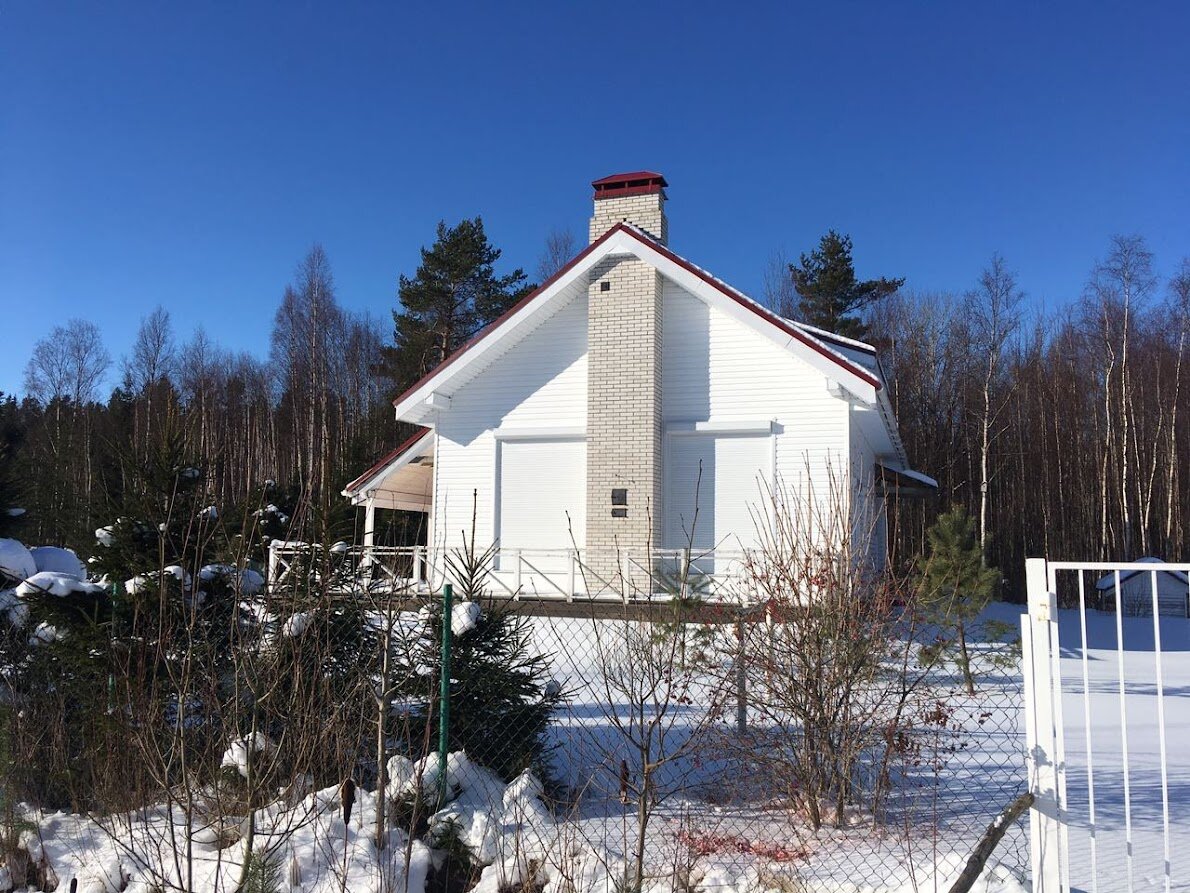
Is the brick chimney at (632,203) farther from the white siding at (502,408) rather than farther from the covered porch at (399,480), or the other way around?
the covered porch at (399,480)

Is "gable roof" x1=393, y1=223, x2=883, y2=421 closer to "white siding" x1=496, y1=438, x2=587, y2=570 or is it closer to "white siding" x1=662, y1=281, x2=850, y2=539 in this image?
"white siding" x1=662, y1=281, x2=850, y2=539

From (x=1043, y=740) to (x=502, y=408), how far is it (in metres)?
11.0

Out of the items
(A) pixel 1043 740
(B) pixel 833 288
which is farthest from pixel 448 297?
(A) pixel 1043 740

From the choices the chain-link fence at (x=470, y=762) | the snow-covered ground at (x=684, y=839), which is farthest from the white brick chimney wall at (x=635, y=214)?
the snow-covered ground at (x=684, y=839)

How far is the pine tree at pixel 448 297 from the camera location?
29906 mm

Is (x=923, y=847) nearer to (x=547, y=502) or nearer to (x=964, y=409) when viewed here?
(x=547, y=502)

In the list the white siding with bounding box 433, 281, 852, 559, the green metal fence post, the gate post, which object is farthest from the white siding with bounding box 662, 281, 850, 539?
the gate post

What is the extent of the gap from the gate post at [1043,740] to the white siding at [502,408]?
32.7 feet

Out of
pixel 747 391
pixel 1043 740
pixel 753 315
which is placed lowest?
pixel 1043 740

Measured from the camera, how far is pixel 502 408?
1366 centimetres

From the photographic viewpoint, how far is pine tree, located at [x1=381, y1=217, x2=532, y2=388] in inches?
1177

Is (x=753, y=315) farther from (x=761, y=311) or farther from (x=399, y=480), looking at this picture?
(x=399, y=480)

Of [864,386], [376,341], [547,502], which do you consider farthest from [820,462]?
[376,341]

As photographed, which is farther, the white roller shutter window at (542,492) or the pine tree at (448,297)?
the pine tree at (448,297)
